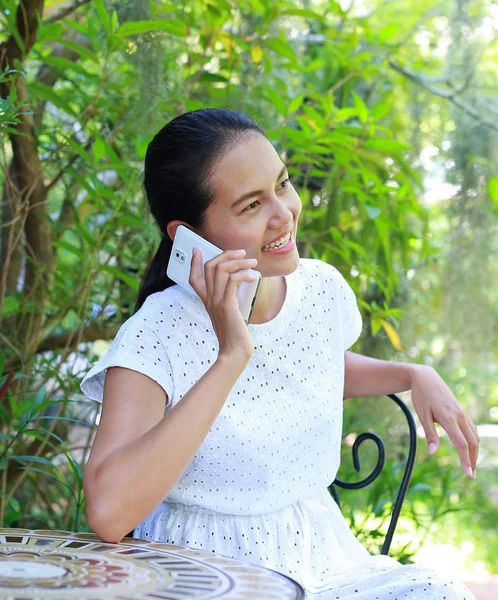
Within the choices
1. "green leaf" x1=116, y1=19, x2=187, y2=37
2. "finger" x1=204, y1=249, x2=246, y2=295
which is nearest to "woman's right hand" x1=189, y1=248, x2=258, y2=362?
"finger" x1=204, y1=249, x2=246, y2=295

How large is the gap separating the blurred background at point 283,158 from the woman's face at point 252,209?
1.17 feet

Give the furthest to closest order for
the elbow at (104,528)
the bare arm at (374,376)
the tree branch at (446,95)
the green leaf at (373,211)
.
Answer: the tree branch at (446,95) → the green leaf at (373,211) → the bare arm at (374,376) → the elbow at (104,528)

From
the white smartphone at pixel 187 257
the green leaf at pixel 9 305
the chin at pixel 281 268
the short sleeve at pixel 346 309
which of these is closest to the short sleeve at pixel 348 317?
the short sleeve at pixel 346 309

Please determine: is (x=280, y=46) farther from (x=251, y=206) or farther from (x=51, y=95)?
(x=251, y=206)

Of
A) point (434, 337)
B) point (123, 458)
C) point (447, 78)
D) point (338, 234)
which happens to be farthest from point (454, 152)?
point (123, 458)

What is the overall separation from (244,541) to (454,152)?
6.90 ft

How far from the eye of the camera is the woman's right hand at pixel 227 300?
1.26m

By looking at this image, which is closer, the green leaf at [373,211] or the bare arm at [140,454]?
the bare arm at [140,454]

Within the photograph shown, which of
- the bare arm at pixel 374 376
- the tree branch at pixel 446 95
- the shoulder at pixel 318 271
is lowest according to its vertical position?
the bare arm at pixel 374 376

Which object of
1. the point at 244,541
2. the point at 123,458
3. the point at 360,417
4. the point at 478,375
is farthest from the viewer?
the point at 478,375

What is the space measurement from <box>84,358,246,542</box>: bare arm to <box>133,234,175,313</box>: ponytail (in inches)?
15.0

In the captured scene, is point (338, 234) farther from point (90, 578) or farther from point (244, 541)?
point (90, 578)

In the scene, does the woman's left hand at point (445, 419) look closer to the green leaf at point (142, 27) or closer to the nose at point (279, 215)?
the nose at point (279, 215)

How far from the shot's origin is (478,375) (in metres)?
3.23
